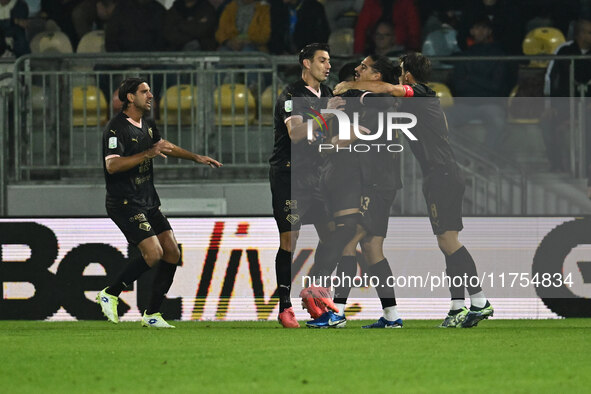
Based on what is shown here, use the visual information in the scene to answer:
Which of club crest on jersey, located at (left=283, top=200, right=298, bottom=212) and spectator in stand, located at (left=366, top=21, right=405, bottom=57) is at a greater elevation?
spectator in stand, located at (left=366, top=21, right=405, bottom=57)

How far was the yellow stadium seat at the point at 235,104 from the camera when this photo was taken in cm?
1263

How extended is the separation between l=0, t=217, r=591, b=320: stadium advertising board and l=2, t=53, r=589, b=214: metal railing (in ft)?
6.63

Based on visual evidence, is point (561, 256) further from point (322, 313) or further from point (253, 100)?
point (253, 100)

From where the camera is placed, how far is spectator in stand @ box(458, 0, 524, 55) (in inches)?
563

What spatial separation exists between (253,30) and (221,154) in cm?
251

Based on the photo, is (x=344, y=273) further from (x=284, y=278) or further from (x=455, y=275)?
(x=455, y=275)

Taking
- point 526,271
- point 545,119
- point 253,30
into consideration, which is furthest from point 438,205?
point 253,30

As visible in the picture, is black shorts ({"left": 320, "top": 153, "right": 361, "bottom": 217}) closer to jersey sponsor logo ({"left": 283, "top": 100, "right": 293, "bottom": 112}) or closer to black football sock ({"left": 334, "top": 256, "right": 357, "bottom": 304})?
black football sock ({"left": 334, "top": 256, "right": 357, "bottom": 304})

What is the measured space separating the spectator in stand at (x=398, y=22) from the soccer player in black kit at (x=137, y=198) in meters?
5.46

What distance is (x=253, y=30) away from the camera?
1457cm

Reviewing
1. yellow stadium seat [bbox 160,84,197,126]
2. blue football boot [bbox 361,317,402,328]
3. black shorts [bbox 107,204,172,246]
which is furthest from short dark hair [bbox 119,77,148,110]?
yellow stadium seat [bbox 160,84,197,126]

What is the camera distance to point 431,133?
8.92 metres

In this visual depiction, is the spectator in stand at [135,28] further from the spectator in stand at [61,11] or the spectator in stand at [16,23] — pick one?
the spectator in stand at [16,23]

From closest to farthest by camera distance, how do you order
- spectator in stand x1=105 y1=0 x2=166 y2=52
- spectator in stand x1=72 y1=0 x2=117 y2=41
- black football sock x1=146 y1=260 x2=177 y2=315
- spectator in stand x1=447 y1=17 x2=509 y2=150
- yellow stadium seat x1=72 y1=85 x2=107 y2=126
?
1. black football sock x1=146 y1=260 x2=177 y2=315
2. spectator in stand x1=447 y1=17 x2=509 y2=150
3. yellow stadium seat x1=72 y1=85 x2=107 y2=126
4. spectator in stand x1=105 y1=0 x2=166 y2=52
5. spectator in stand x1=72 y1=0 x2=117 y2=41
